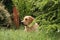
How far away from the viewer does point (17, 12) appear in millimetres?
14758

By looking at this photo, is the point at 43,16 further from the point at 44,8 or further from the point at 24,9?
the point at 24,9

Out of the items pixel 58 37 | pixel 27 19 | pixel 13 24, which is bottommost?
pixel 13 24

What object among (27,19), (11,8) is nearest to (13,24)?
(11,8)

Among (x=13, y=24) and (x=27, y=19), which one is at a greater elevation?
(x=27, y=19)

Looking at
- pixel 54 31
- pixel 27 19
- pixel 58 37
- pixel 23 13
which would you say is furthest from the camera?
pixel 23 13

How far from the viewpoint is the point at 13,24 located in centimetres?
1448

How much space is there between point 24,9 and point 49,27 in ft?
20.7

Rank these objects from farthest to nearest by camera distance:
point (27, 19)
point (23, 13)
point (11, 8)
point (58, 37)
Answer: point (11, 8) < point (23, 13) < point (27, 19) < point (58, 37)

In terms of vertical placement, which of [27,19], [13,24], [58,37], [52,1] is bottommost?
[13,24]

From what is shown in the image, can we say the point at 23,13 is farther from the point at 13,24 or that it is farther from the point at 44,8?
the point at 44,8

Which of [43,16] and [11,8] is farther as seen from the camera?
[11,8]

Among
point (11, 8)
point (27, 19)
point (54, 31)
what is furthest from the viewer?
point (11, 8)

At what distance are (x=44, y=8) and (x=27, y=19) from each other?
2572 millimetres

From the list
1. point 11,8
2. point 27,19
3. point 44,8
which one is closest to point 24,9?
point 11,8
